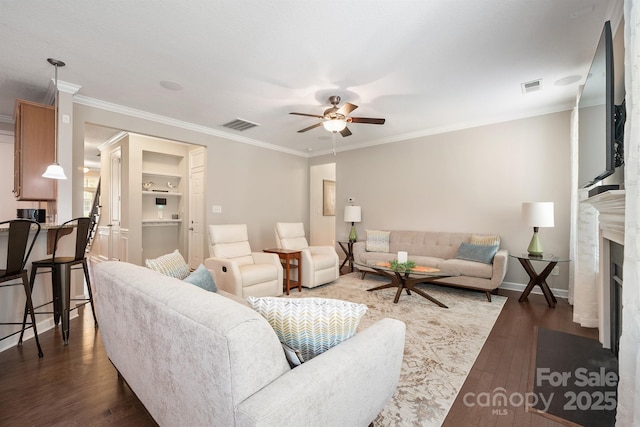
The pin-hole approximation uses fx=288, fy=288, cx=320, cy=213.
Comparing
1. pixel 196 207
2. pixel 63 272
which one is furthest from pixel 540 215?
pixel 196 207

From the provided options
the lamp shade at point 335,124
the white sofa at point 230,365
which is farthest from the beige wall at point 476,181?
the white sofa at point 230,365

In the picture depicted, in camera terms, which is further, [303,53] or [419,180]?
[419,180]

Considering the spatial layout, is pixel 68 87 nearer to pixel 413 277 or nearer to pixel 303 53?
pixel 303 53

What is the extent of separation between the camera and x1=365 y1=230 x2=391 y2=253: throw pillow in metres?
5.22

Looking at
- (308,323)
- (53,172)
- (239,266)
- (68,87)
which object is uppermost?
(68,87)

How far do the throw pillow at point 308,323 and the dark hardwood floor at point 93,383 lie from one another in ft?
3.35

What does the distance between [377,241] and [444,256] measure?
1153 mm

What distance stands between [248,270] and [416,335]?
2.08m

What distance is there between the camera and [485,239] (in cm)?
429

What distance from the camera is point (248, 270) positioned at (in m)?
3.64

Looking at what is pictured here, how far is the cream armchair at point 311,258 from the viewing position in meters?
4.36

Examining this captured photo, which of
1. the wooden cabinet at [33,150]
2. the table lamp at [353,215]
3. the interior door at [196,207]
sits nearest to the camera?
the wooden cabinet at [33,150]

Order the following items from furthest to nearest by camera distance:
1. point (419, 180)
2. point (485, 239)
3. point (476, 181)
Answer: point (419, 180) < point (476, 181) < point (485, 239)

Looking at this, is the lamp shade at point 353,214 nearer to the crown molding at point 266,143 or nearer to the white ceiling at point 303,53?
the crown molding at point 266,143
